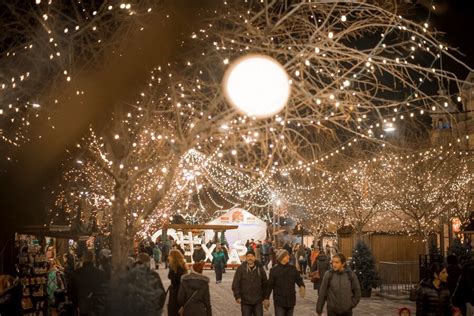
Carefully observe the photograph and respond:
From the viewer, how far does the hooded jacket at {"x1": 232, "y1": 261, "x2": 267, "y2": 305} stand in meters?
11.8

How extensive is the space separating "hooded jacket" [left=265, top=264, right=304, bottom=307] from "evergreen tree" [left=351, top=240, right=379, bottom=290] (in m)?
10.4

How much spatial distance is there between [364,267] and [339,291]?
473 inches

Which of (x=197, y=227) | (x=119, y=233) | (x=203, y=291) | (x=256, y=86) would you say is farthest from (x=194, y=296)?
(x=197, y=227)

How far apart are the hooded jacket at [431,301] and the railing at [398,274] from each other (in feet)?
45.2

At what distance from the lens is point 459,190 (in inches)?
1185

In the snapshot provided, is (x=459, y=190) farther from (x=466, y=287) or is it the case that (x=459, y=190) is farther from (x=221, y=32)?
(x=221, y=32)

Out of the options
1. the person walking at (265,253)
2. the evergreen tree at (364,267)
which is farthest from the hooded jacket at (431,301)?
the person walking at (265,253)

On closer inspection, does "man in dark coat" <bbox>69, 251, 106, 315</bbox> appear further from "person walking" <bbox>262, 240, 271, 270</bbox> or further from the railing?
"person walking" <bbox>262, 240, 271, 270</bbox>

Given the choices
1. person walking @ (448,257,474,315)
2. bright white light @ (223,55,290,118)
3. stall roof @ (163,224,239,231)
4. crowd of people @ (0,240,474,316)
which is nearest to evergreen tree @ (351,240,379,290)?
crowd of people @ (0,240,474,316)

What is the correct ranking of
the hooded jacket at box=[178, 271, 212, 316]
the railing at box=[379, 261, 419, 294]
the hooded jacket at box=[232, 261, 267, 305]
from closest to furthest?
1. the hooded jacket at box=[178, 271, 212, 316]
2. the hooded jacket at box=[232, 261, 267, 305]
3. the railing at box=[379, 261, 419, 294]

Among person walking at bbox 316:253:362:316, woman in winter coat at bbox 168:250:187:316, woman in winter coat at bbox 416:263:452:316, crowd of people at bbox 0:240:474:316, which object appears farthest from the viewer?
woman in winter coat at bbox 168:250:187:316

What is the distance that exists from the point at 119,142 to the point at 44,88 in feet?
4.83

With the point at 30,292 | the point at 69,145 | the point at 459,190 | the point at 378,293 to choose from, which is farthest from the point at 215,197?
the point at 69,145

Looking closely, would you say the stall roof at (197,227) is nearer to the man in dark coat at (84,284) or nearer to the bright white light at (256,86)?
the man in dark coat at (84,284)
